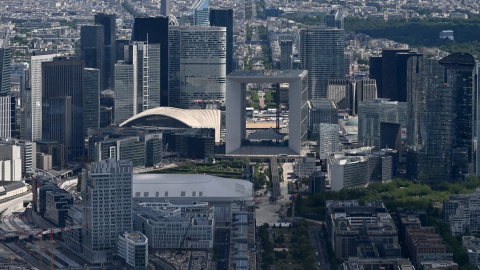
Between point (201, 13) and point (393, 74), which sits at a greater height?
point (201, 13)

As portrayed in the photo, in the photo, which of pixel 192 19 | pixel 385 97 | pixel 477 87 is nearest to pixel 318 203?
pixel 477 87

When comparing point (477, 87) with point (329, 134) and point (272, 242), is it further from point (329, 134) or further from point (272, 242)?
point (272, 242)

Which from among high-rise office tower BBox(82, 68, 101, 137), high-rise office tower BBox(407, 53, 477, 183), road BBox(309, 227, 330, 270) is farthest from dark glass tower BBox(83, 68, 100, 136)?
road BBox(309, 227, 330, 270)

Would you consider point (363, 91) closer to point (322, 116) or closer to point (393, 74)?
point (393, 74)

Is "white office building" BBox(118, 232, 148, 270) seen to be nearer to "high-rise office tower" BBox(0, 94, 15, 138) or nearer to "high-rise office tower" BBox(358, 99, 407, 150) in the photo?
"high-rise office tower" BBox(0, 94, 15, 138)

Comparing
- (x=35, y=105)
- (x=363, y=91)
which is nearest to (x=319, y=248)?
(x=35, y=105)

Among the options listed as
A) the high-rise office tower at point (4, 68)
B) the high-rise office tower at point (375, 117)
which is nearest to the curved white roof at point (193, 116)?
the high-rise office tower at point (375, 117)
